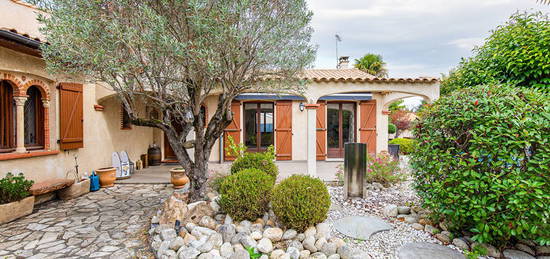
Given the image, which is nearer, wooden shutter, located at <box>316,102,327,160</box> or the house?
the house

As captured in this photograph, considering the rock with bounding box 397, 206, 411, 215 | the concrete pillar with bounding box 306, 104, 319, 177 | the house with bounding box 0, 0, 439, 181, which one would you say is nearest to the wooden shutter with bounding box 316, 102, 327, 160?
the house with bounding box 0, 0, 439, 181

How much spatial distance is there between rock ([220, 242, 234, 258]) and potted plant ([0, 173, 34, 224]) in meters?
3.93

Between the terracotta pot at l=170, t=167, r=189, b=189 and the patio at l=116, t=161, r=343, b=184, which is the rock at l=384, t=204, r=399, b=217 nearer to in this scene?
the patio at l=116, t=161, r=343, b=184

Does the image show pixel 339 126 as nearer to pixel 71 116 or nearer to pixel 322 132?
pixel 322 132

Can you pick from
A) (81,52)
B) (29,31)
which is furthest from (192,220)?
(29,31)

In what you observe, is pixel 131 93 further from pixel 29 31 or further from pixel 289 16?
pixel 29 31

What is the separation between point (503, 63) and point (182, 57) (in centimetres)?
512

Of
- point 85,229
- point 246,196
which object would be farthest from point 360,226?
point 85,229

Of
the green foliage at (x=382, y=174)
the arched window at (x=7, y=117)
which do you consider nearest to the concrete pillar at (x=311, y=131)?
the green foliage at (x=382, y=174)

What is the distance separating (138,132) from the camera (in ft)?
29.2

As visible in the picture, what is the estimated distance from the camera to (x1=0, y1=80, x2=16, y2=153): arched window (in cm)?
477

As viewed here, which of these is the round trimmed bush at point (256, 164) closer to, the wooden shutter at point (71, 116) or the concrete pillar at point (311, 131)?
the concrete pillar at point (311, 131)

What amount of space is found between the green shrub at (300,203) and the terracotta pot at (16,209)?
14.6ft

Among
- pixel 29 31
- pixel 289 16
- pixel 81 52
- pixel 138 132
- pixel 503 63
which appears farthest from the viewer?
pixel 138 132
